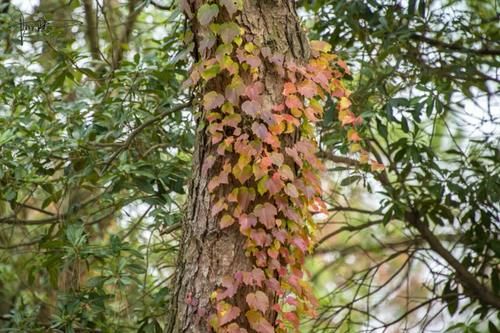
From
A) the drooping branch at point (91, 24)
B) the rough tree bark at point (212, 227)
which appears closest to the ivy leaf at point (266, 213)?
the rough tree bark at point (212, 227)

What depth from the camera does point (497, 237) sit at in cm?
365

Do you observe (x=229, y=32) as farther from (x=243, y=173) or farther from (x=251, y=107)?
(x=243, y=173)

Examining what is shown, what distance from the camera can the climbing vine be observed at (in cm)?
238

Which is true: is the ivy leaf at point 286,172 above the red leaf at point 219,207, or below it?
below

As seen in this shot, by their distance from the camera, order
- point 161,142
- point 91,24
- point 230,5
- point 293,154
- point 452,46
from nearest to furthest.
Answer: point 230,5 < point 293,154 < point 161,142 < point 452,46 < point 91,24

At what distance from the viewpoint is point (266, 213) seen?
7.82ft

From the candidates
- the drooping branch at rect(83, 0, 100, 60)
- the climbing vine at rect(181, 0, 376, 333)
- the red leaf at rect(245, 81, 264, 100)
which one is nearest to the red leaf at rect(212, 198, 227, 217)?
the climbing vine at rect(181, 0, 376, 333)

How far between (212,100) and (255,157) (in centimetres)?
23

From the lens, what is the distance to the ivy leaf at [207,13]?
2336mm

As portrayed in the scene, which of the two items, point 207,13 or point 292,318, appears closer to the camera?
point 207,13

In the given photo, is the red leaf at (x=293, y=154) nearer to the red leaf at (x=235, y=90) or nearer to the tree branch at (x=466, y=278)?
the red leaf at (x=235, y=90)

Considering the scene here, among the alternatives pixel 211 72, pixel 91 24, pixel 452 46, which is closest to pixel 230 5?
pixel 211 72

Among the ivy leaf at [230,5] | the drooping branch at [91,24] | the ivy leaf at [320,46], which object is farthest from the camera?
the drooping branch at [91,24]

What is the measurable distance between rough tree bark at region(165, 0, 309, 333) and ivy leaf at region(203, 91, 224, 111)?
5 cm
